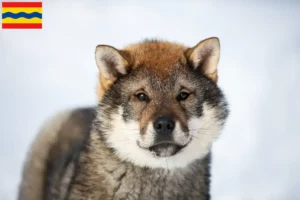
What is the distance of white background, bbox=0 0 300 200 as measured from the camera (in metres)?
4.60

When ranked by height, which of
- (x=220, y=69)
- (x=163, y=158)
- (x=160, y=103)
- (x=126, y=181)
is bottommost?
(x=126, y=181)

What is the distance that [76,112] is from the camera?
→ 453cm

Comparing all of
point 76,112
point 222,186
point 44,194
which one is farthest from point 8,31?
point 222,186

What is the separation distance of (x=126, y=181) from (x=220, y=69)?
1402 mm

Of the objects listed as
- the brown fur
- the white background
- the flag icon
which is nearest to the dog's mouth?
the brown fur

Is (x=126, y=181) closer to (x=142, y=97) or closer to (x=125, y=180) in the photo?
(x=125, y=180)

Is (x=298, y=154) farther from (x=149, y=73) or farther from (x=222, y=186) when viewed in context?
(x=149, y=73)

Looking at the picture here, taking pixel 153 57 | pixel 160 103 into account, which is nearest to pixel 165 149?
pixel 160 103

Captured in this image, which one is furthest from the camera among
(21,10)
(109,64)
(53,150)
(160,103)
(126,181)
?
(21,10)

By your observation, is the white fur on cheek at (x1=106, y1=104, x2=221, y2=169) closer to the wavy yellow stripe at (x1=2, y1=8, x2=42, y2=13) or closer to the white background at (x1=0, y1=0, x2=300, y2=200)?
the white background at (x1=0, y1=0, x2=300, y2=200)

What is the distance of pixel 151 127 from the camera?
3.31 metres

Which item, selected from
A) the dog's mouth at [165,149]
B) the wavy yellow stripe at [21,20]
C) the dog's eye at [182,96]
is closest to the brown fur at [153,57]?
Result: the dog's eye at [182,96]

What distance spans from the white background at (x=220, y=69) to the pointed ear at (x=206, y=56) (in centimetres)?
74

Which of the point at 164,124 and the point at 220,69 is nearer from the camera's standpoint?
the point at 164,124
